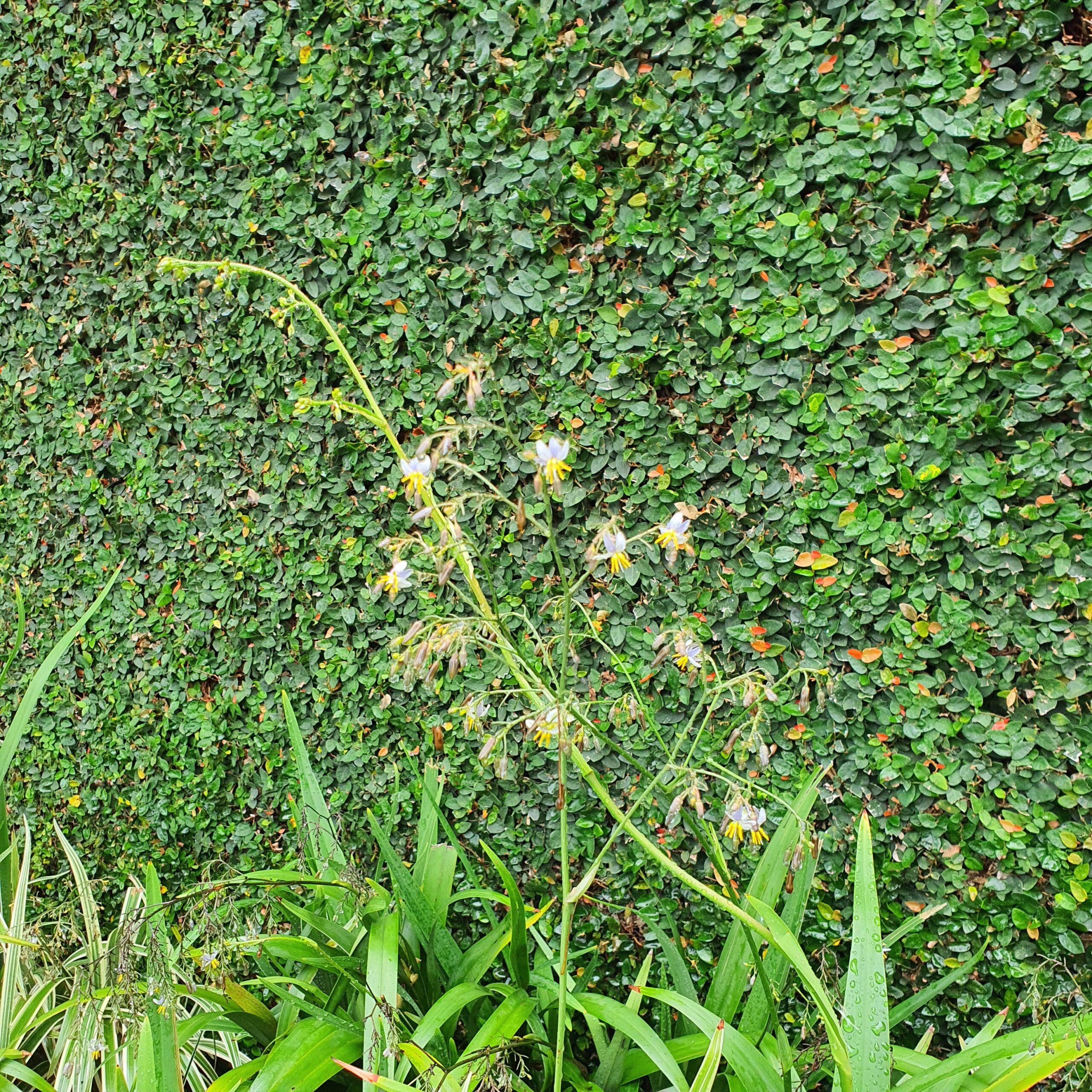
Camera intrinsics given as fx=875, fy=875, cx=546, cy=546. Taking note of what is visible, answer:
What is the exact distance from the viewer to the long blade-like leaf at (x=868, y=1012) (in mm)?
1257

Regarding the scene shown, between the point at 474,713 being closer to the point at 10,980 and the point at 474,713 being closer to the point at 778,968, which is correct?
the point at 778,968

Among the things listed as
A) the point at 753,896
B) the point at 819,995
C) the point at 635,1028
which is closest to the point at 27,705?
the point at 635,1028

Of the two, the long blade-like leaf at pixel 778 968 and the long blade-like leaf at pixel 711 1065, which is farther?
the long blade-like leaf at pixel 778 968

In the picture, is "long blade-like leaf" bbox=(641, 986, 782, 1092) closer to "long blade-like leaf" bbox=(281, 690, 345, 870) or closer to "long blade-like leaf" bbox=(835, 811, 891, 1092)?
"long blade-like leaf" bbox=(835, 811, 891, 1092)

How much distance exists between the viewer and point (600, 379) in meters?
1.92

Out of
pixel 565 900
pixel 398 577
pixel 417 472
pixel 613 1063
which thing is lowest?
pixel 613 1063

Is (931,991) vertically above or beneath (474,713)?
beneath

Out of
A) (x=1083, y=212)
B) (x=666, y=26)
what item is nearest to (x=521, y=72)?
(x=666, y=26)

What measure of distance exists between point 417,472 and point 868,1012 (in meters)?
1.01

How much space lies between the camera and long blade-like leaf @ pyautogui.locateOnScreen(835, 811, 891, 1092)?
126cm

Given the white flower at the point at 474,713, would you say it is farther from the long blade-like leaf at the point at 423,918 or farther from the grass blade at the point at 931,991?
the grass blade at the point at 931,991

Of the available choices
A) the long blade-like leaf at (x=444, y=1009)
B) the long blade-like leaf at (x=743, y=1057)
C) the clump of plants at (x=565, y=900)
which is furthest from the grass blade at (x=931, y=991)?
the long blade-like leaf at (x=444, y=1009)

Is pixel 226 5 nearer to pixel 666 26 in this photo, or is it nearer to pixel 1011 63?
pixel 666 26

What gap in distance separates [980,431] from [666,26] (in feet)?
3.40
